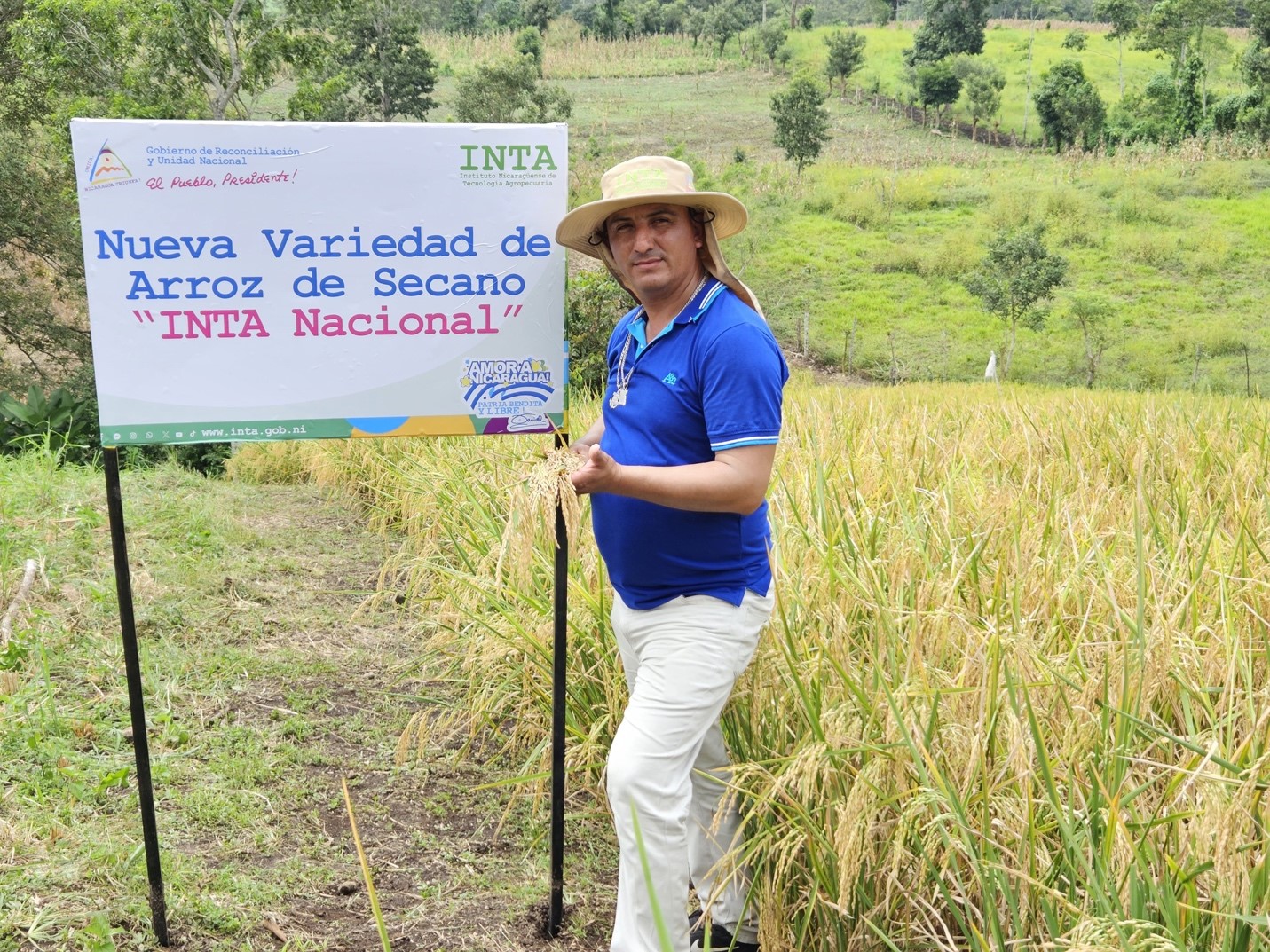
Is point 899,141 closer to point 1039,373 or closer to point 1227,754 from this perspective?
point 1039,373

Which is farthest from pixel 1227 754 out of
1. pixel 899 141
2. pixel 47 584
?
pixel 899 141

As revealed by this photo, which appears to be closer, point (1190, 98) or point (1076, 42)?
point (1190, 98)

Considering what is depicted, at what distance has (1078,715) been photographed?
208cm

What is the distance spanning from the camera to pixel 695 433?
2.16 metres

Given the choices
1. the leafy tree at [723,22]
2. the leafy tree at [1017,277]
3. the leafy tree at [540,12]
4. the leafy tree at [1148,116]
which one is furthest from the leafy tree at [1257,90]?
the leafy tree at [540,12]

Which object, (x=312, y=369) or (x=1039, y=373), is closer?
(x=312, y=369)

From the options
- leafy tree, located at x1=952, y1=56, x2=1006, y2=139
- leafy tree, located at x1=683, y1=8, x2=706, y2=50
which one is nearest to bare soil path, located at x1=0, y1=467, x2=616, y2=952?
leafy tree, located at x1=952, y1=56, x2=1006, y2=139

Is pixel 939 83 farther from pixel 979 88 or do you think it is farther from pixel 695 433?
pixel 695 433

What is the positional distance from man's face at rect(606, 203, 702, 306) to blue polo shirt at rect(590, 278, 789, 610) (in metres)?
0.06

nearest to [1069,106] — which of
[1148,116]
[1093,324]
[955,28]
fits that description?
[1148,116]

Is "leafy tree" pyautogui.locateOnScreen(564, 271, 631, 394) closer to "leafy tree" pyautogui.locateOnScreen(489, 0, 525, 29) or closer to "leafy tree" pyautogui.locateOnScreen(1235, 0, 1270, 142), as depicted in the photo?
"leafy tree" pyautogui.locateOnScreen(1235, 0, 1270, 142)

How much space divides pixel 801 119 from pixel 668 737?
28680 mm

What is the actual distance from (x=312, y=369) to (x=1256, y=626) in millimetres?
2300

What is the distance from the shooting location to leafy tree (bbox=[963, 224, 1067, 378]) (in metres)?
18.6
